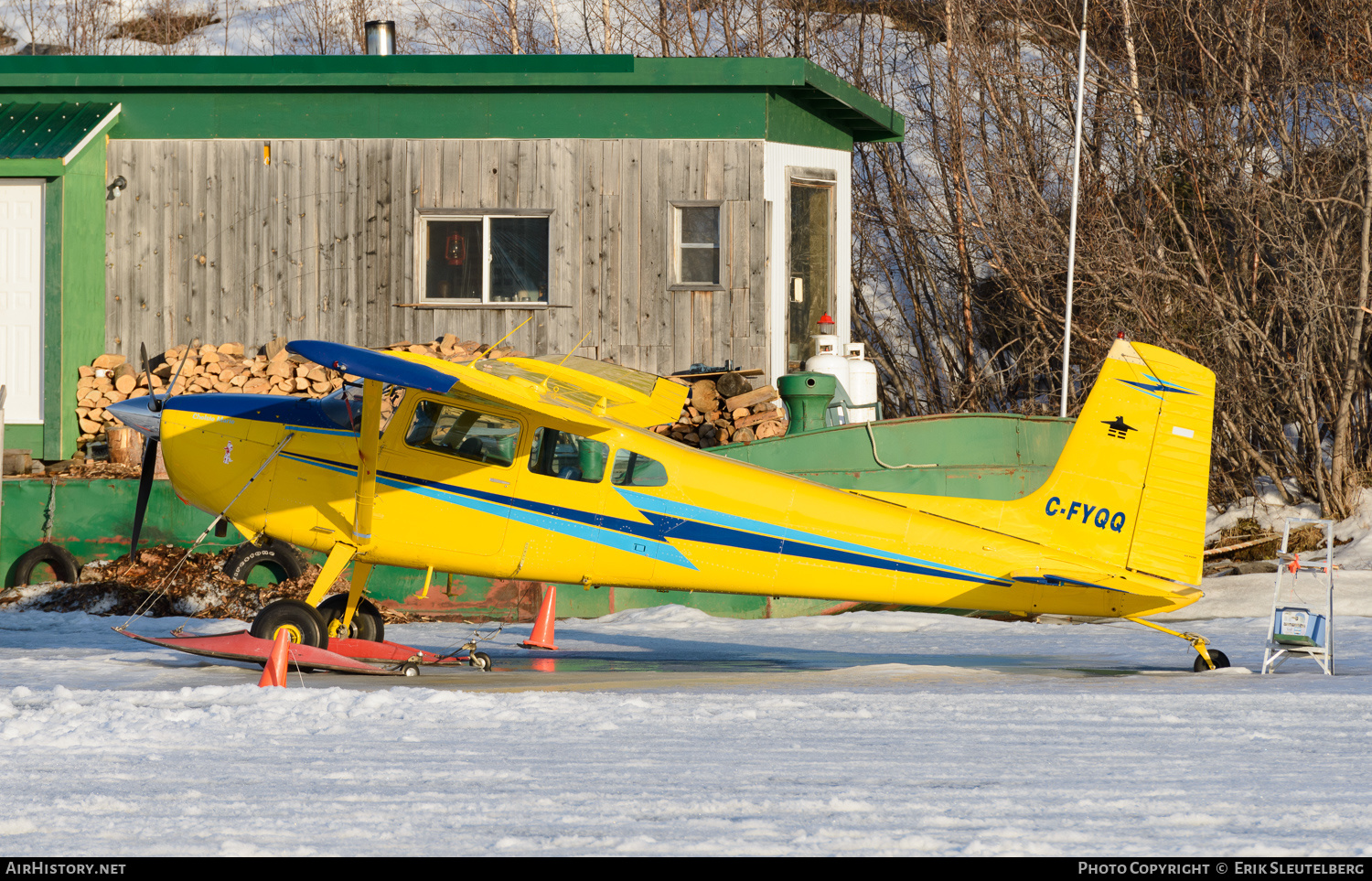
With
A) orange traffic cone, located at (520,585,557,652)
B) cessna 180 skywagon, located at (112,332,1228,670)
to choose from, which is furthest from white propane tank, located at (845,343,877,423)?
cessna 180 skywagon, located at (112,332,1228,670)

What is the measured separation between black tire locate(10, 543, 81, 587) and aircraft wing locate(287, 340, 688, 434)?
5290 mm

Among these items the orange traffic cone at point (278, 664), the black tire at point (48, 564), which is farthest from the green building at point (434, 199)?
the orange traffic cone at point (278, 664)

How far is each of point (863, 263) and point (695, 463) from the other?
46.6 ft

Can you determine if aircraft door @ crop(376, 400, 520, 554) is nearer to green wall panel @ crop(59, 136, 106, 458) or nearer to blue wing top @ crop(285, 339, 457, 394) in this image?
blue wing top @ crop(285, 339, 457, 394)

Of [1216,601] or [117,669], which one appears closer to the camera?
[117,669]

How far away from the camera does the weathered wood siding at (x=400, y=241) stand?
A: 1370 centimetres

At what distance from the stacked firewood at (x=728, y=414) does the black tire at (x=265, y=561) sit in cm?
388

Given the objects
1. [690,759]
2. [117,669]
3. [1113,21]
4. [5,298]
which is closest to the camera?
[690,759]

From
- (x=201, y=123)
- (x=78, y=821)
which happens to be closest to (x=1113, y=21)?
(x=201, y=123)

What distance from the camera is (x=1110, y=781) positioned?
4.59 m

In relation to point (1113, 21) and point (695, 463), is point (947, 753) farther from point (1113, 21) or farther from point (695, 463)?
point (1113, 21)

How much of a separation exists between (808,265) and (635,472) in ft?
25.6

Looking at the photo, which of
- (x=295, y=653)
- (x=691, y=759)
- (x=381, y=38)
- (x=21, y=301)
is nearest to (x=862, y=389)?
(x=381, y=38)

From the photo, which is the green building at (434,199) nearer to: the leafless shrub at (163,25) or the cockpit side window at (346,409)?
the cockpit side window at (346,409)
